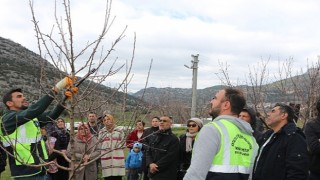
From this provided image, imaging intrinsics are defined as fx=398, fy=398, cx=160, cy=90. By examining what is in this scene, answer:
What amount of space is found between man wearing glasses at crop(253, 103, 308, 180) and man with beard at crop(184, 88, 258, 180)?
0.93 m

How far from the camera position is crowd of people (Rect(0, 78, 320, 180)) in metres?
3.04

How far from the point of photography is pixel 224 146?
9.96ft

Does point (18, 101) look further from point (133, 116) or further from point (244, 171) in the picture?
point (244, 171)

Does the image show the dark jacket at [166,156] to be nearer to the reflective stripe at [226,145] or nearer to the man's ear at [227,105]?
the man's ear at [227,105]

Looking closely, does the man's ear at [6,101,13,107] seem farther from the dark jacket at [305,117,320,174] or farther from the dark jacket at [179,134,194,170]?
the dark jacket at [305,117,320,174]

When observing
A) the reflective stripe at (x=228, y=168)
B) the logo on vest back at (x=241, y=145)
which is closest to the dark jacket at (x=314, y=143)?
the logo on vest back at (x=241, y=145)

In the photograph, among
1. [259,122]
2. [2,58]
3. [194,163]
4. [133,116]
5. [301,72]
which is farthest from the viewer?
[2,58]

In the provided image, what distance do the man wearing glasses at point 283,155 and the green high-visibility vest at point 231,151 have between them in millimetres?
1050

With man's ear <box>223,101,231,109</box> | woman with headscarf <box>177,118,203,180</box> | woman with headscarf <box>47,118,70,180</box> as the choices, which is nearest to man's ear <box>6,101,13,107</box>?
man's ear <box>223,101,231,109</box>

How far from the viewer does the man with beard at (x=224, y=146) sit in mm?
2934

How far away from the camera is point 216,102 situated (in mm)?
3334

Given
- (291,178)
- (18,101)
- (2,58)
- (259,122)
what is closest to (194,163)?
(291,178)

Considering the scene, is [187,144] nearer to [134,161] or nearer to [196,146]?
[134,161]

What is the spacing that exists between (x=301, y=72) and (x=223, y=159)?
1033cm
